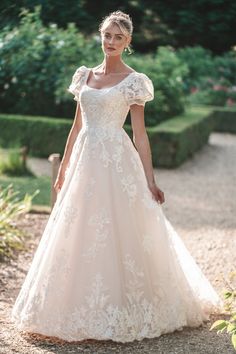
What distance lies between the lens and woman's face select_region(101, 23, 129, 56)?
4.10m

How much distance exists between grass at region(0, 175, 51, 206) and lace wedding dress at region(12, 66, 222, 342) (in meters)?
3.89

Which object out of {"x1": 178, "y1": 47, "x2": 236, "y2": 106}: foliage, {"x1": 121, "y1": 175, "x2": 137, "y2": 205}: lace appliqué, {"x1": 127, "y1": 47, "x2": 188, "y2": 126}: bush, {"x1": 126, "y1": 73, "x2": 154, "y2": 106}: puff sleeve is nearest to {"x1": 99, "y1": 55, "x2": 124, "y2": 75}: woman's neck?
{"x1": 126, "y1": 73, "x2": 154, "y2": 106}: puff sleeve

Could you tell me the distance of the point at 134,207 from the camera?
164 inches

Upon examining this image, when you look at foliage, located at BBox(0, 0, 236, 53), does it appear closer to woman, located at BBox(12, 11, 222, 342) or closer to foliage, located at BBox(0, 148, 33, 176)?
foliage, located at BBox(0, 148, 33, 176)

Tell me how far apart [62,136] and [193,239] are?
444 cm

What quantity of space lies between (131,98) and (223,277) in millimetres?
1909

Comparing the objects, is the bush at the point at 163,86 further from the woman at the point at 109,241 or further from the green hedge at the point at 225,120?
the woman at the point at 109,241

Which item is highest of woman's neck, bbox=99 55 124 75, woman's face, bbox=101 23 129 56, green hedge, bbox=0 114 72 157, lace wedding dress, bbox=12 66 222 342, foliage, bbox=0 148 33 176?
woman's face, bbox=101 23 129 56

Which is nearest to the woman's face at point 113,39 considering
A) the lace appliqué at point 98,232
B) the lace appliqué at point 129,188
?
the lace appliqué at point 129,188

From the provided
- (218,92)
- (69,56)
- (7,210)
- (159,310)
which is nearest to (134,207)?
(159,310)

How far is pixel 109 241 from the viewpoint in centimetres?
411

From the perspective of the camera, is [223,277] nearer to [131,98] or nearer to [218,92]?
[131,98]

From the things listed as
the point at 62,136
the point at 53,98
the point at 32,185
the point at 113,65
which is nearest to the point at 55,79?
the point at 53,98

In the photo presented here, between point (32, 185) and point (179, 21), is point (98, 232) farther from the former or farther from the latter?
point (179, 21)
